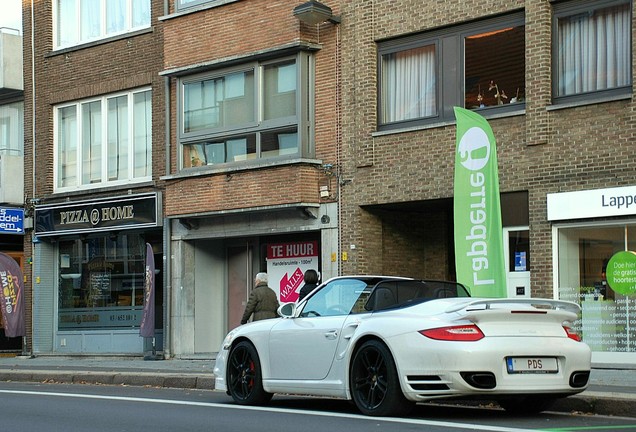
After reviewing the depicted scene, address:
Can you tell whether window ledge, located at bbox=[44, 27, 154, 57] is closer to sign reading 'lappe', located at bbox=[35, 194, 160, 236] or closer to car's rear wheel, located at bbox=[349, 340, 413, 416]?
sign reading 'lappe', located at bbox=[35, 194, 160, 236]

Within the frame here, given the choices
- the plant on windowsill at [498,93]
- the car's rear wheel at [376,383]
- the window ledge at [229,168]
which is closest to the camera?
the car's rear wheel at [376,383]

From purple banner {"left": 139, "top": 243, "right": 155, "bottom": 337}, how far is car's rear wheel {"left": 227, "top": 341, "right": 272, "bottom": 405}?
11.1 meters

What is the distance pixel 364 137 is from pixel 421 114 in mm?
1163

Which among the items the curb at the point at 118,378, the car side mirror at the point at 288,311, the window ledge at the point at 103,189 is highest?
the window ledge at the point at 103,189

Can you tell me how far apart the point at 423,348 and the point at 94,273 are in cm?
1813

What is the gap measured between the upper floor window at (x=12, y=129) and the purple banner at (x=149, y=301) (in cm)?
718

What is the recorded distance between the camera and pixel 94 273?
1081 inches

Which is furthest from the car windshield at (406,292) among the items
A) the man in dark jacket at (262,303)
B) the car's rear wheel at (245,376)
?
the man in dark jacket at (262,303)

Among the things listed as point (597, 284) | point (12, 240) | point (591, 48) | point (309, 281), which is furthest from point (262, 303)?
point (12, 240)

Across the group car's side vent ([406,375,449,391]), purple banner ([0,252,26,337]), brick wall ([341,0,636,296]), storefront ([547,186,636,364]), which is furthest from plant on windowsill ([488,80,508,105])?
purple banner ([0,252,26,337])

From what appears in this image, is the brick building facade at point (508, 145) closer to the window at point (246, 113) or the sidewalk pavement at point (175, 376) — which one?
the window at point (246, 113)

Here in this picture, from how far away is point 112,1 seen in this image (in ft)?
88.3

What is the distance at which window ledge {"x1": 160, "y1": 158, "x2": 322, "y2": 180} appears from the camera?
858 inches

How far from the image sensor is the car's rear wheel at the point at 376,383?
34.9ft
